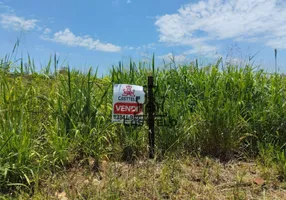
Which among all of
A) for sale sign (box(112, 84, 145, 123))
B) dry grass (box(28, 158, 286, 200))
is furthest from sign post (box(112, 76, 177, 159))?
dry grass (box(28, 158, 286, 200))

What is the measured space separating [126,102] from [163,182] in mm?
825

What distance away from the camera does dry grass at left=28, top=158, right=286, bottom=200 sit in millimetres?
2160

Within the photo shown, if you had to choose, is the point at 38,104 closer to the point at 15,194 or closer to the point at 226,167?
the point at 15,194

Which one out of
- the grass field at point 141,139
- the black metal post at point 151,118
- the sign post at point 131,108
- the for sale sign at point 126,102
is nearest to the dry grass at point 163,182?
the grass field at point 141,139

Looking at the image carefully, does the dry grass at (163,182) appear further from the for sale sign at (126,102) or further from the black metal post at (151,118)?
the for sale sign at (126,102)

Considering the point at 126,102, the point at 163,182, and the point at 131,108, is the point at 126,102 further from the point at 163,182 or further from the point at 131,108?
the point at 163,182

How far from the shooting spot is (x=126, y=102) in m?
2.65

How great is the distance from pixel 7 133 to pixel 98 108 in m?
0.93

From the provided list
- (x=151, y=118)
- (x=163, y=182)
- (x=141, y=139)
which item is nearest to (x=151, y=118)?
(x=151, y=118)

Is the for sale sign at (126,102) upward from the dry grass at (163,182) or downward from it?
upward

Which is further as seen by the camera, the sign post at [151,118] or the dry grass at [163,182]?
the sign post at [151,118]

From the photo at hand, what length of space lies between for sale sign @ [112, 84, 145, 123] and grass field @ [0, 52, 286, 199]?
0.18 meters

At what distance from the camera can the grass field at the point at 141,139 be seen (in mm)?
2227

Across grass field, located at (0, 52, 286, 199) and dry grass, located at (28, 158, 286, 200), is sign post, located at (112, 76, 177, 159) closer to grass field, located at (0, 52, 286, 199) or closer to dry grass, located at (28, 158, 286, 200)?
grass field, located at (0, 52, 286, 199)
